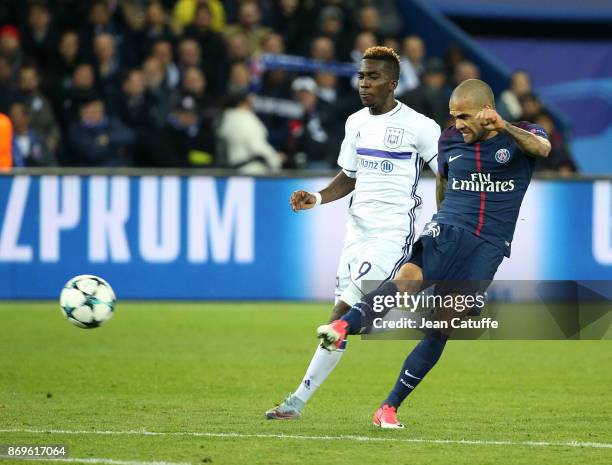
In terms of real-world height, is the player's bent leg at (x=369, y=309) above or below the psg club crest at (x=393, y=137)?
below

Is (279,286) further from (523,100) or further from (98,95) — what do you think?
(523,100)

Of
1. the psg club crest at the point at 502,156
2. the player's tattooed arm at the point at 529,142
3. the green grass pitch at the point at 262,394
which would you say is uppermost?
the player's tattooed arm at the point at 529,142

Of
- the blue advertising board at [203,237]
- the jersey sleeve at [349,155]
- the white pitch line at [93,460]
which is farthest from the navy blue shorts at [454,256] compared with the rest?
the blue advertising board at [203,237]

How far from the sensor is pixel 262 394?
9430 millimetres

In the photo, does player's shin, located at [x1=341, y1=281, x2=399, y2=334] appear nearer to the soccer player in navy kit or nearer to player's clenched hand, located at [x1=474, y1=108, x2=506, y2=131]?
the soccer player in navy kit

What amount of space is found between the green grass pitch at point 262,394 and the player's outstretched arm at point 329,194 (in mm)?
1320

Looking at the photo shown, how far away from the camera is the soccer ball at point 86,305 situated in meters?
9.16

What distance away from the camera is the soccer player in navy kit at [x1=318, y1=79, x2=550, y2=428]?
7641 millimetres

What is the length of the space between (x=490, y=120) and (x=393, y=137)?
4.00 ft

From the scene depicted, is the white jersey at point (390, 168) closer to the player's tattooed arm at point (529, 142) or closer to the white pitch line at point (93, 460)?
the player's tattooed arm at point (529, 142)

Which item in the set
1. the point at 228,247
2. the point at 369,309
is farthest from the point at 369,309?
the point at 228,247

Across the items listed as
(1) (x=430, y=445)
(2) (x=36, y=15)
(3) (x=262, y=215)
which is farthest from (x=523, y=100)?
(1) (x=430, y=445)

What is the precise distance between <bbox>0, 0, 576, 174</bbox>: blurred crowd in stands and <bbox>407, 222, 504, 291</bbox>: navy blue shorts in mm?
7545

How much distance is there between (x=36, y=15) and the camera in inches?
668
